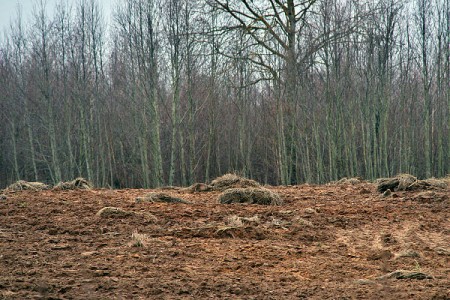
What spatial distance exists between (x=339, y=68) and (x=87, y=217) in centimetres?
1461

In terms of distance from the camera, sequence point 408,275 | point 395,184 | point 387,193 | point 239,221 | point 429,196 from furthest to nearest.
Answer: point 395,184
point 387,193
point 429,196
point 239,221
point 408,275

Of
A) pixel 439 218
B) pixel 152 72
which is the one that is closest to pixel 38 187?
pixel 439 218

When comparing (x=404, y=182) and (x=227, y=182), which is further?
(x=227, y=182)

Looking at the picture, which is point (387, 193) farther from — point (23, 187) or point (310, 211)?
point (23, 187)

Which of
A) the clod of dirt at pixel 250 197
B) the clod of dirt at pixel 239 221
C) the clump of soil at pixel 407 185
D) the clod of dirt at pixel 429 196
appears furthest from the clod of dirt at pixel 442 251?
the clump of soil at pixel 407 185

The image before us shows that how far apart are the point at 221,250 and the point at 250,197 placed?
13.4 feet

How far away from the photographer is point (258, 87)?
29.4 m

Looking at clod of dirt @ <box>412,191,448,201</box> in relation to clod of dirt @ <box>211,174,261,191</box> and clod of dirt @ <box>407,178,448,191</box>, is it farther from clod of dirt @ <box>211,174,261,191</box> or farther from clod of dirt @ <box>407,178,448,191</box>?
clod of dirt @ <box>211,174,261,191</box>

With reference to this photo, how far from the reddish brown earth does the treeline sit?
38.1 feet

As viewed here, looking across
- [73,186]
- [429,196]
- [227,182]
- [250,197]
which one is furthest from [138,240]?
[73,186]

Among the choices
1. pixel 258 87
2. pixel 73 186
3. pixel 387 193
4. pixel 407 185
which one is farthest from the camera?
pixel 258 87

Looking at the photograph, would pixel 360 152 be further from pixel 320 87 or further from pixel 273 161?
pixel 320 87

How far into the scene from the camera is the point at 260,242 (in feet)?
21.3

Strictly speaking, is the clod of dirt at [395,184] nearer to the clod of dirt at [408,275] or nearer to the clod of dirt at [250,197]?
the clod of dirt at [250,197]
